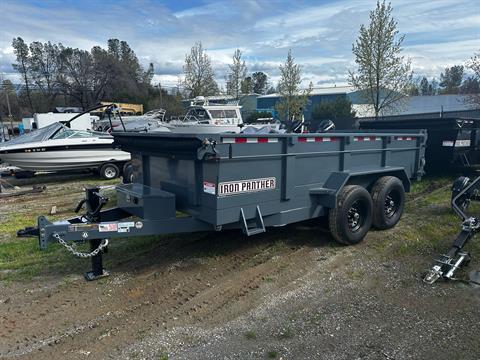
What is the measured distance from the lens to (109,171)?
12.0 m

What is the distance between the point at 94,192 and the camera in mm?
4531

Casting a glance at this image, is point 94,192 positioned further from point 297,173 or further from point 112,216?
point 297,173

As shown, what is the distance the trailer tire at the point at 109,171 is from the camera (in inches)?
468

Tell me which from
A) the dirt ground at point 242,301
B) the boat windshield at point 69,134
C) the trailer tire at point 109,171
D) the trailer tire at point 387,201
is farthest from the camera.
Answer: the trailer tire at point 109,171

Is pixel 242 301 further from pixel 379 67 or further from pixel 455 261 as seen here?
pixel 379 67

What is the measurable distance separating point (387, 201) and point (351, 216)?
964 millimetres

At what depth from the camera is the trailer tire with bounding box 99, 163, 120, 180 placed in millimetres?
11891

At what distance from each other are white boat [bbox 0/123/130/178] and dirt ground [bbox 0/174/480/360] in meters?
5.74

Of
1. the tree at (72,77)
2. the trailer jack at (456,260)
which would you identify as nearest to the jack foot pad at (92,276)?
the trailer jack at (456,260)

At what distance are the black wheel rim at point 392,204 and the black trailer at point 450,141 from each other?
351 cm

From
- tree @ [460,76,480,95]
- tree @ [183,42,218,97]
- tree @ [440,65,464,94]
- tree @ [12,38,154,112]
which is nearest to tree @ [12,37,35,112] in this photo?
tree @ [12,38,154,112]

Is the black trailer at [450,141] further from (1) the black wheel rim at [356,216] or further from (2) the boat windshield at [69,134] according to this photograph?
(2) the boat windshield at [69,134]

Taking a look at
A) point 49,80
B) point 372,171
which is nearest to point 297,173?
point 372,171

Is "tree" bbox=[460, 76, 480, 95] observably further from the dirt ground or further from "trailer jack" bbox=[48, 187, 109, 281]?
"trailer jack" bbox=[48, 187, 109, 281]
